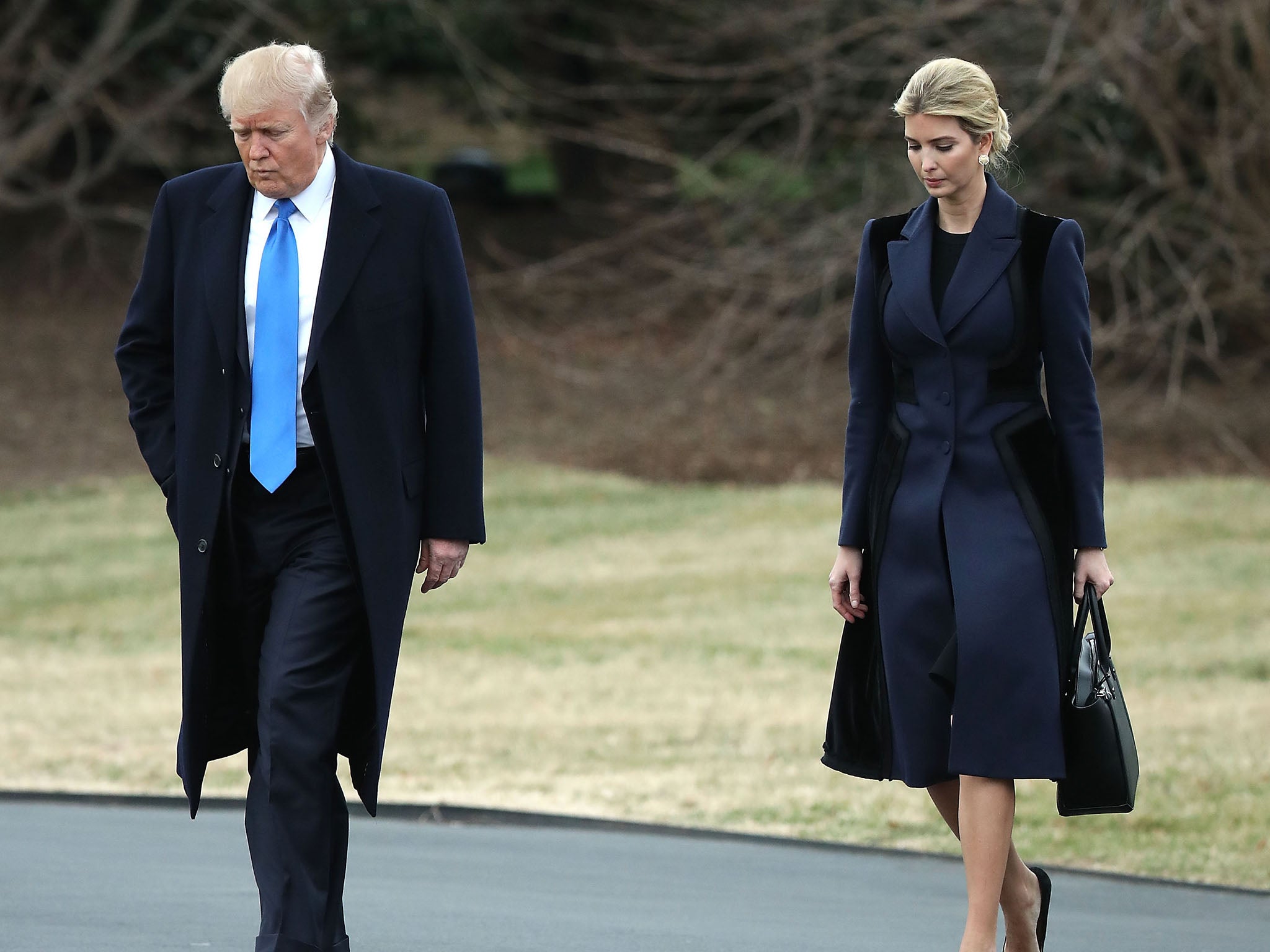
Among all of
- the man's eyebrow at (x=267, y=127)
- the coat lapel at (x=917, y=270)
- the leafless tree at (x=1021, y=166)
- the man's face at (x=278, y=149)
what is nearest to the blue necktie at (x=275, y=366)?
the man's face at (x=278, y=149)

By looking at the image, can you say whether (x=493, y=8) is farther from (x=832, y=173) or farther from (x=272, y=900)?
(x=272, y=900)

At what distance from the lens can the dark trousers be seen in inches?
160

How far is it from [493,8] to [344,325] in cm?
2174

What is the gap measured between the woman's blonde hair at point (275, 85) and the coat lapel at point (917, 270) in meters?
1.23

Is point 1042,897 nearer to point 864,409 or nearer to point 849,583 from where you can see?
point 849,583

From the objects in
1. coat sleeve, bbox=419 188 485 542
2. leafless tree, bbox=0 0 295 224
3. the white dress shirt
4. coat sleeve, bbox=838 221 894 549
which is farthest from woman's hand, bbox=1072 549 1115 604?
leafless tree, bbox=0 0 295 224

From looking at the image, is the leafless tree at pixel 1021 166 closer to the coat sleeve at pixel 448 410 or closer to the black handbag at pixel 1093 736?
the coat sleeve at pixel 448 410

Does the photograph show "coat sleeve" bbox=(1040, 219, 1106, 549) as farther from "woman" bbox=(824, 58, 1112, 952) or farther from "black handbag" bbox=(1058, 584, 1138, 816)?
"black handbag" bbox=(1058, 584, 1138, 816)

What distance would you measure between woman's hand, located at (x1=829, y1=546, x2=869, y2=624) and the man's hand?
808mm

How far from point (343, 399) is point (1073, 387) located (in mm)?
1501

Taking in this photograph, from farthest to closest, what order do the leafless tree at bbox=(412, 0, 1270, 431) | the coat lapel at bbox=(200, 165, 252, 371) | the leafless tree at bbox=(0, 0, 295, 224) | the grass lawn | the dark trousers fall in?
the leafless tree at bbox=(0, 0, 295, 224) < the leafless tree at bbox=(412, 0, 1270, 431) < the grass lawn < the coat lapel at bbox=(200, 165, 252, 371) < the dark trousers

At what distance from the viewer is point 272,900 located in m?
4.07

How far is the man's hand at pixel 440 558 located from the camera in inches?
171

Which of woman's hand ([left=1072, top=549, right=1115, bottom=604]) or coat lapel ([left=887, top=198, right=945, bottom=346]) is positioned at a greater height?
coat lapel ([left=887, top=198, right=945, bottom=346])
